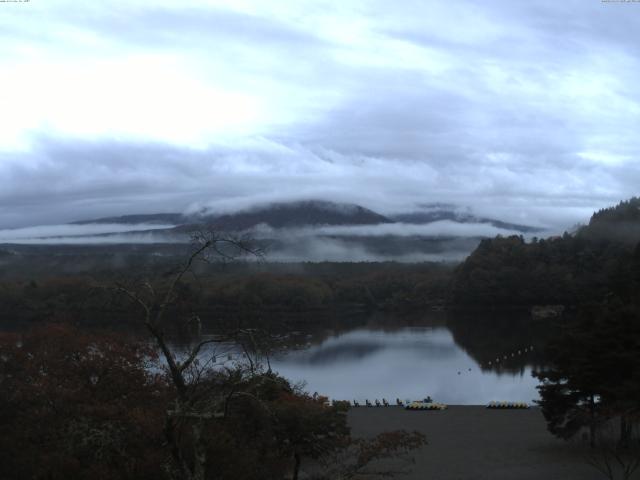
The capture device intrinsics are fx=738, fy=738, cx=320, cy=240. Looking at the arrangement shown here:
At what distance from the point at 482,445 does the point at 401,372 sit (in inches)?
524

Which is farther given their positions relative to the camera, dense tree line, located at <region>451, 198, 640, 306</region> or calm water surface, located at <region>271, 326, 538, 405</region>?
dense tree line, located at <region>451, 198, 640, 306</region>

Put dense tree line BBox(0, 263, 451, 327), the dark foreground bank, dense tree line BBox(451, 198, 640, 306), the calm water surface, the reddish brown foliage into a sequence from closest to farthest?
the reddish brown foliage < the dark foreground bank < the calm water surface < dense tree line BBox(0, 263, 451, 327) < dense tree line BBox(451, 198, 640, 306)

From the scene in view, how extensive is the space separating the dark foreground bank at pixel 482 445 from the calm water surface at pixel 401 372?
2928 millimetres

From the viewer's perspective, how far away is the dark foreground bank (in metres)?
11.1

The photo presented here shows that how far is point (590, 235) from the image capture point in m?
64.4

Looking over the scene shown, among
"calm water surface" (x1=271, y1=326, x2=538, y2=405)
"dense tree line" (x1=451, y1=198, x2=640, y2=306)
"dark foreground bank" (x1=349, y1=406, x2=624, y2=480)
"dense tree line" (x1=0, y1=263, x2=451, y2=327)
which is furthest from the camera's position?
"dense tree line" (x1=451, y1=198, x2=640, y2=306)

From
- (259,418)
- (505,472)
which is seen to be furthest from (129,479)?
(505,472)

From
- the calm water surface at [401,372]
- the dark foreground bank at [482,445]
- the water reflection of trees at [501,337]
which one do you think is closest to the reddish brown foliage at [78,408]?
the dark foreground bank at [482,445]

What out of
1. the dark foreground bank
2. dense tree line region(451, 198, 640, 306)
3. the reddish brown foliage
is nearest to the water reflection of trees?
dense tree line region(451, 198, 640, 306)

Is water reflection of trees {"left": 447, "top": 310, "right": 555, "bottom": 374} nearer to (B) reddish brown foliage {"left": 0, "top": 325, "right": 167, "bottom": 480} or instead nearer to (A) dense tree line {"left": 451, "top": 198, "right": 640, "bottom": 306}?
(A) dense tree line {"left": 451, "top": 198, "right": 640, "bottom": 306}

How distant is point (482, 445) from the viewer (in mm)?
13156

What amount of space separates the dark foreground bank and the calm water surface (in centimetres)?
293

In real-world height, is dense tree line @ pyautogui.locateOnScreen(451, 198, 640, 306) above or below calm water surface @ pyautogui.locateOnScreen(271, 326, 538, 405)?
above

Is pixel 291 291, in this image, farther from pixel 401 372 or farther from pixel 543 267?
pixel 401 372
